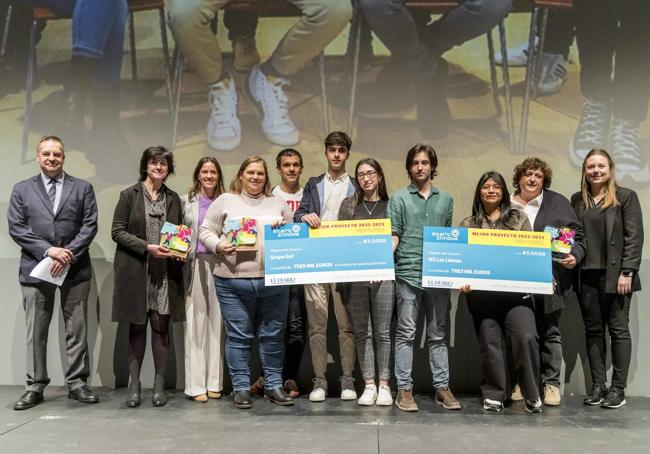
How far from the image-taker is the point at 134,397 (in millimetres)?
3535

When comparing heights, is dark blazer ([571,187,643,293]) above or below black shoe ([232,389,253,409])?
above

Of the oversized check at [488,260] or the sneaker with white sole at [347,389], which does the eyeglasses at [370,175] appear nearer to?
the oversized check at [488,260]

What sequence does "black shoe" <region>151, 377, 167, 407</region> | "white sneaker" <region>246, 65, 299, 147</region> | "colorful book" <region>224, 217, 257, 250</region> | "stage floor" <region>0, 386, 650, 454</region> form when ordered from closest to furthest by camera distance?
"stage floor" <region>0, 386, 650, 454</region>
"colorful book" <region>224, 217, 257, 250</region>
"black shoe" <region>151, 377, 167, 407</region>
"white sneaker" <region>246, 65, 299, 147</region>

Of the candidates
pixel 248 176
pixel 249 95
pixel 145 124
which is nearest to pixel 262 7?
pixel 249 95

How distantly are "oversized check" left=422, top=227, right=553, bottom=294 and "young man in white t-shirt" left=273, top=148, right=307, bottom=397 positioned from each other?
91 centimetres

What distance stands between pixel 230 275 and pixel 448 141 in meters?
1.97

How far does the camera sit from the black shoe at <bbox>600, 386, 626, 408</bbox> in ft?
11.6

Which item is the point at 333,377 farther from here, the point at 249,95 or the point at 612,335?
the point at 249,95

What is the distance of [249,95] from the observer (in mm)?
4375

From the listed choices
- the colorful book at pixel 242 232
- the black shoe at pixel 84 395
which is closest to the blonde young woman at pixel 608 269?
the colorful book at pixel 242 232

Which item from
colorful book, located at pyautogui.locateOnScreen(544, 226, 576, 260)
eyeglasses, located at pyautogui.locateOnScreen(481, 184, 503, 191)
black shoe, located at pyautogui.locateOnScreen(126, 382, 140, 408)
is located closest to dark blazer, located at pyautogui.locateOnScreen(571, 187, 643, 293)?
colorful book, located at pyautogui.locateOnScreen(544, 226, 576, 260)

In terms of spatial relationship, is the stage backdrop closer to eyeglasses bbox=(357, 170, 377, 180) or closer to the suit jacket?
the suit jacket

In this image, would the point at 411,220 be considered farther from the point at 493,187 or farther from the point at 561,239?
the point at 561,239

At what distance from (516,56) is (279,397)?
9.77ft
